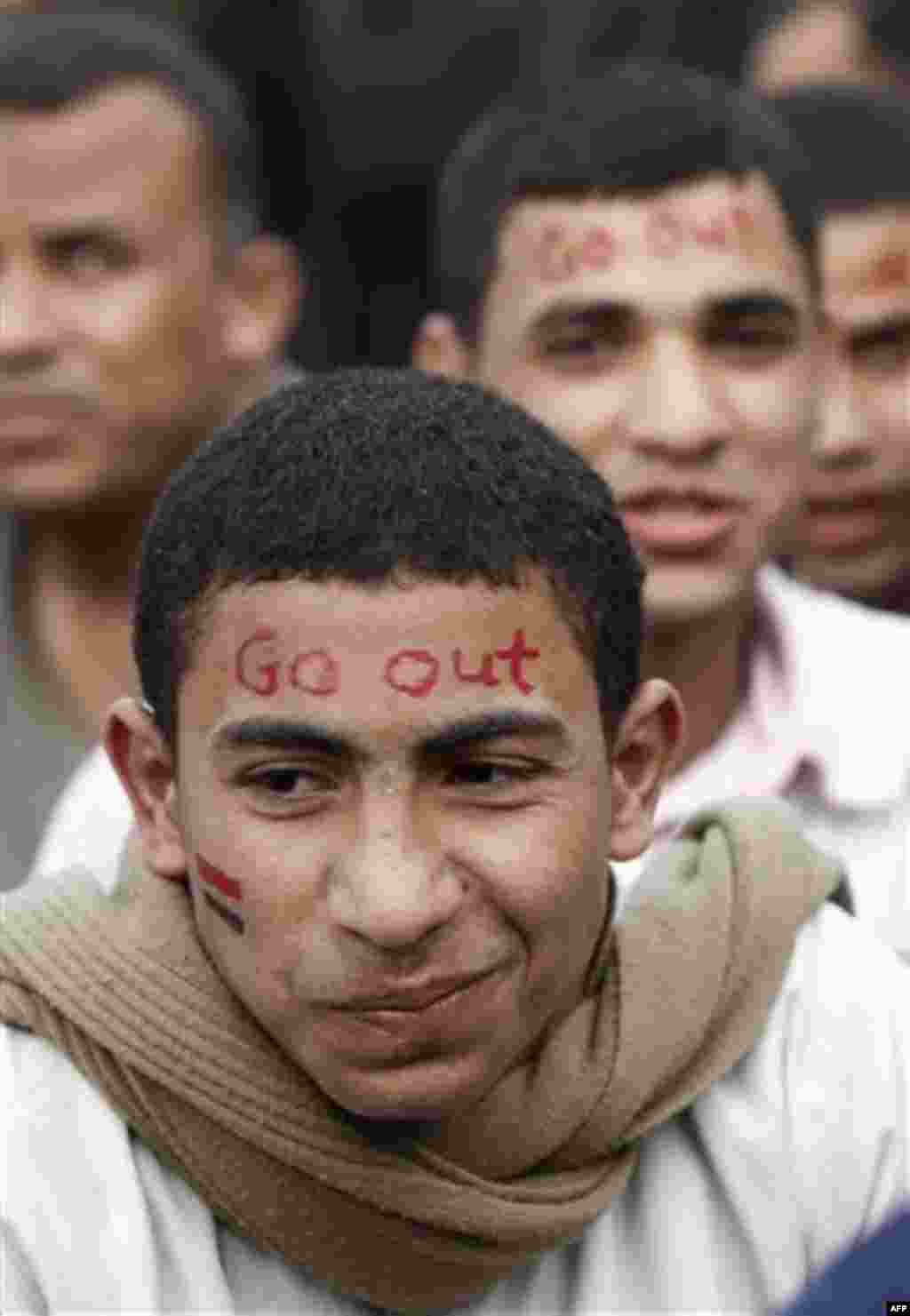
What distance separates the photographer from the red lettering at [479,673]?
122 inches

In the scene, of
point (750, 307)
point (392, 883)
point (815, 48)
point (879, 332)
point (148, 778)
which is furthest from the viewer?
point (815, 48)

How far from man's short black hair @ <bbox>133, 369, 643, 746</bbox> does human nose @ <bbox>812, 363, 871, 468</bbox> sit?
8.12 ft

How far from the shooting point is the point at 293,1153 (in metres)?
3.18

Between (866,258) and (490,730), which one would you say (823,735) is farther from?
(490,730)

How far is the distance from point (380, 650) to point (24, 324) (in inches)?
111

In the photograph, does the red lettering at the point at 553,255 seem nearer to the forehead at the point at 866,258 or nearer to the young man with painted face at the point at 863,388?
the young man with painted face at the point at 863,388

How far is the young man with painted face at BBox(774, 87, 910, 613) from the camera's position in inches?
229

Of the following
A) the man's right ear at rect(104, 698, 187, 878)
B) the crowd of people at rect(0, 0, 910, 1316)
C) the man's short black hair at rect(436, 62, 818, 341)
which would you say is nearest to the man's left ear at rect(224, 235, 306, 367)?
the man's short black hair at rect(436, 62, 818, 341)

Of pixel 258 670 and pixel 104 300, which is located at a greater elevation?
pixel 258 670

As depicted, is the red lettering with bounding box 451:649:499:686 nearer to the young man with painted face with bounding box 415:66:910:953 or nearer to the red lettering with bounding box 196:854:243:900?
the red lettering with bounding box 196:854:243:900

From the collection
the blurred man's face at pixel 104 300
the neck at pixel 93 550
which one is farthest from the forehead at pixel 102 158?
the neck at pixel 93 550

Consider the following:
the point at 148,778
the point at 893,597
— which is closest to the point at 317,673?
the point at 148,778

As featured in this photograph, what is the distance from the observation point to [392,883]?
9.89 feet

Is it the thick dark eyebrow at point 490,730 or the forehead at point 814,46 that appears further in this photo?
the forehead at point 814,46
